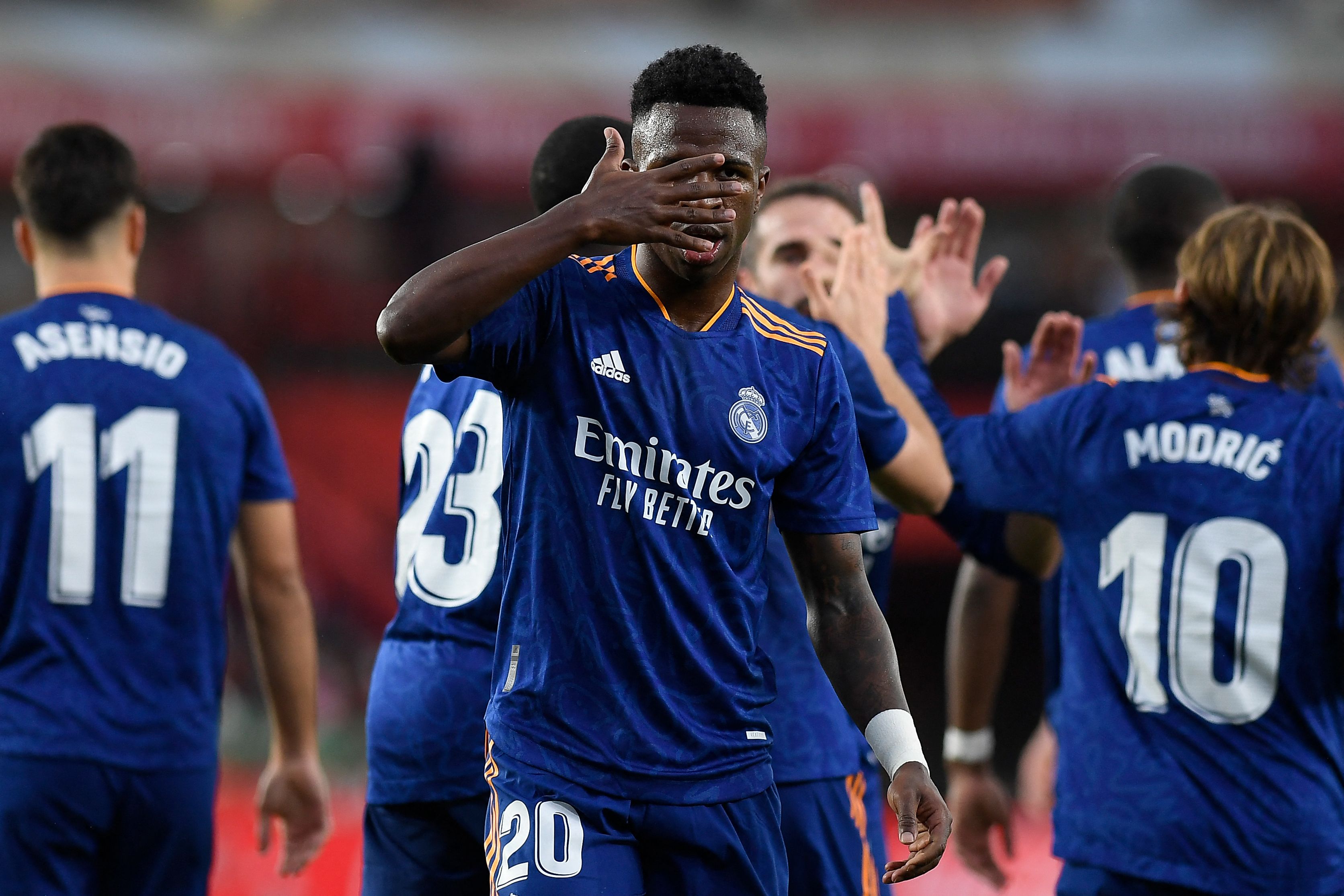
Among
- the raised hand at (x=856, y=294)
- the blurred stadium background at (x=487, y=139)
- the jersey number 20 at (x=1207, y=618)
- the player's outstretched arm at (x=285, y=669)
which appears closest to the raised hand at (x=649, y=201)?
the raised hand at (x=856, y=294)

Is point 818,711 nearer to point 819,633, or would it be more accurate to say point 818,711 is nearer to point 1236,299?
point 819,633

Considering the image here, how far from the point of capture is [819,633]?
3.07 meters

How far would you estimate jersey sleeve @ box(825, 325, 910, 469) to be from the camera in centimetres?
380

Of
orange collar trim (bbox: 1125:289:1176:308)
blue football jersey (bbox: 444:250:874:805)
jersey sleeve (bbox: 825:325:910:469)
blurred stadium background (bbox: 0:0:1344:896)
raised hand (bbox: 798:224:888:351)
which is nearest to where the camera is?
blue football jersey (bbox: 444:250:874:805)

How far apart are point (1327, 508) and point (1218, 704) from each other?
545 millimetres

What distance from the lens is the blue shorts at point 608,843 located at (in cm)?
270

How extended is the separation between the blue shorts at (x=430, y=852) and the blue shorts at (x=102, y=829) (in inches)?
30.2

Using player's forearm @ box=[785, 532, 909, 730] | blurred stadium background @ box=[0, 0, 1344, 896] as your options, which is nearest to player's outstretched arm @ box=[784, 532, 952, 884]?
player's forearm @ box=[785, 532, 909, 730]

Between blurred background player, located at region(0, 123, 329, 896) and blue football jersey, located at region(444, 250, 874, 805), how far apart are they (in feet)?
5.42

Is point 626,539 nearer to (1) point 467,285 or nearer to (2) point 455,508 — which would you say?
(1) point 467,285

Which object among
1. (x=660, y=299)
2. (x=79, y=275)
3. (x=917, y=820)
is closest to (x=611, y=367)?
(x=660, y=299)

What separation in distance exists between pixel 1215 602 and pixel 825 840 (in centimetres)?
112

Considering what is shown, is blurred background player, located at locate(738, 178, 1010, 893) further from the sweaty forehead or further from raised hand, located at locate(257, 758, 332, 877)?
raised hand, located at locate(257, 758, 332, 877)

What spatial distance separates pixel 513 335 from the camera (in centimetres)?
271
